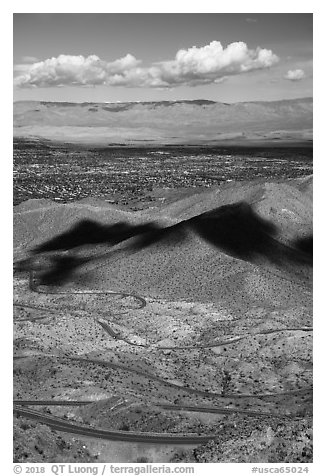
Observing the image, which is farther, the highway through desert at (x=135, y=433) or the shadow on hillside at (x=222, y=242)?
the shadow on hillside at (x=222, y=242)

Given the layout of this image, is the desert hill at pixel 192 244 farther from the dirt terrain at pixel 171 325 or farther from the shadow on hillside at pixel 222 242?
the dirt terrain at pixel 171 325

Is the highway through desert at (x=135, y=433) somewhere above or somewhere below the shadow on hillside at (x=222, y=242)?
below

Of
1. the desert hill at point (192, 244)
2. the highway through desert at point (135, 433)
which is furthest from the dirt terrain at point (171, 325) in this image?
the desert hill at point (192, 244)

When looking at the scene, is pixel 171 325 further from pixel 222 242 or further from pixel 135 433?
pixel 135 433

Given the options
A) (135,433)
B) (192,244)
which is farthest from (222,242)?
(135,433)

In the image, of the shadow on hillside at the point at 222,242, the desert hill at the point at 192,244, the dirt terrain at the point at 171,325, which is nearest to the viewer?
the dirt terrain at the point at 171,325
